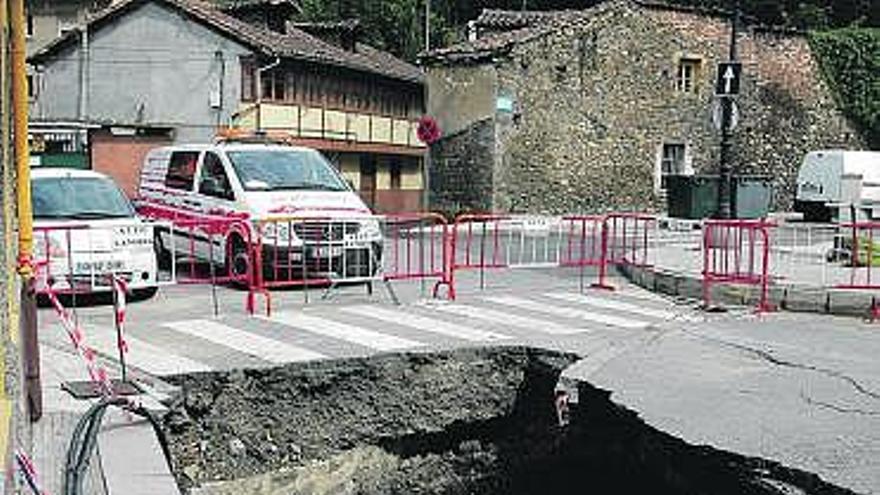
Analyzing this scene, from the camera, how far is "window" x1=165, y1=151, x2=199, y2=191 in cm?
1441

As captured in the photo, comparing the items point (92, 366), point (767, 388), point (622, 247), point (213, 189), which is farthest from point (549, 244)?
point (92, 366)

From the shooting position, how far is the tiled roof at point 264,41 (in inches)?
1241

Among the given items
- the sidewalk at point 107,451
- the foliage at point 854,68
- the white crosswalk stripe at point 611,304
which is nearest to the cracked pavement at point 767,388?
the white crosswalk stripe at point 611,304

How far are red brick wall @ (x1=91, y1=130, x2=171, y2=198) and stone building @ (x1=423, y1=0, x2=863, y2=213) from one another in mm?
8878

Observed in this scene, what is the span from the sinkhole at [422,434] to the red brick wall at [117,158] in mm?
21780

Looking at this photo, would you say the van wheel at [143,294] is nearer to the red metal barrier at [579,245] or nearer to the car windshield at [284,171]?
the car windshield at [284,171]

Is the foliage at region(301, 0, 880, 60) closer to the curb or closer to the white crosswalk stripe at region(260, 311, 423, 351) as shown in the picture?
the curb

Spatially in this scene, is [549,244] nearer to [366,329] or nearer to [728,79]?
[728,79]

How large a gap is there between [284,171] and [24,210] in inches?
292

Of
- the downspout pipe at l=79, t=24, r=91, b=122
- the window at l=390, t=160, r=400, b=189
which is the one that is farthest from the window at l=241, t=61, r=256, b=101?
A: the window at l=390, t=160, r=400, b=189

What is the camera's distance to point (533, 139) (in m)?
29.9

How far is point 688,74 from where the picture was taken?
32938mm

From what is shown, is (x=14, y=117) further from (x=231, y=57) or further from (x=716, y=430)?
(x=231, y=57)

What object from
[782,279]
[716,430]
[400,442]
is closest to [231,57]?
[782,279]
